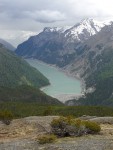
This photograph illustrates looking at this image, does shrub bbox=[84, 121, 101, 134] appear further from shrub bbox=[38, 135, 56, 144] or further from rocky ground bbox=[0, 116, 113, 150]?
shrub bbox=[38, 135, 56, 144]

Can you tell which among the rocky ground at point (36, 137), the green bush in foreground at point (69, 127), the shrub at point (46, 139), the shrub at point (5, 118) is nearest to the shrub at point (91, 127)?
the green bush in foreground at point (69, 127)

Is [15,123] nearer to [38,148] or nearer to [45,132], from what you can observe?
[45,132]

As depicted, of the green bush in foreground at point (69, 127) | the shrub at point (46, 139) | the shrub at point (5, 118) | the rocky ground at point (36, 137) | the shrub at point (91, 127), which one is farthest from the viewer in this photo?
the shrub at point (5, 118)

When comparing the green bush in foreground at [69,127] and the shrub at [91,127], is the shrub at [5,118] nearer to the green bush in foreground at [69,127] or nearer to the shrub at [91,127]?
the green bush in foreground at [69,127]

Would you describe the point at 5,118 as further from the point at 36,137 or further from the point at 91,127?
the point at 91,127

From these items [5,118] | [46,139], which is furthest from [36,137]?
[5,118]

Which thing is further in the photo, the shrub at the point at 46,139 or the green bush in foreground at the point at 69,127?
the green bush in foreground at the point at 69,127

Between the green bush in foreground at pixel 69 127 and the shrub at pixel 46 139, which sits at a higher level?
the green bush in foreground at pixel 69 127

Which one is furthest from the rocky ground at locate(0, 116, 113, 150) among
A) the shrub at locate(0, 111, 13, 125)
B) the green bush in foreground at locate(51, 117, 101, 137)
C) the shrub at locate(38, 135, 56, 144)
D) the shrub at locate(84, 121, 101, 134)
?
the green bush in foreground at locate(51, 117, 101, 137)

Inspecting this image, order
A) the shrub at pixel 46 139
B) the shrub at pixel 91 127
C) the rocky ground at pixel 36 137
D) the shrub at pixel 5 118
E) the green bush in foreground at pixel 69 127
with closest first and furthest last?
the rocky ground at pixel 36 137, the shrub at pixel 46 139, the green bush in foreground at pixel 69 127, the shrub at pixel 91 127, the shrub at pixel 5 118
